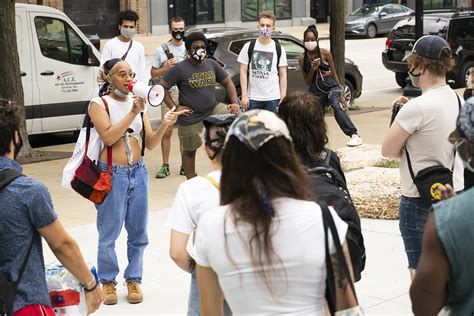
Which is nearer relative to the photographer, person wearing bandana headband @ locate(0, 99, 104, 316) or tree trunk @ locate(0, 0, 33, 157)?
person wearing bandana headband @ locate(0, 99, 104, 316)

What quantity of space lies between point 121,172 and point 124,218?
0.39 meters

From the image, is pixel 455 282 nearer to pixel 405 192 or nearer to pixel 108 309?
pixel 405 192

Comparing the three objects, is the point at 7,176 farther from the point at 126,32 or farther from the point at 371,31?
the point at 371,31

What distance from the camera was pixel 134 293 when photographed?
6.61 m

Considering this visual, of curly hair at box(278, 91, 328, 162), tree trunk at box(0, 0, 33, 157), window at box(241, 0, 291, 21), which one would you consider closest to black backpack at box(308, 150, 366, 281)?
curly hair at box(278, 91, 328, 162)

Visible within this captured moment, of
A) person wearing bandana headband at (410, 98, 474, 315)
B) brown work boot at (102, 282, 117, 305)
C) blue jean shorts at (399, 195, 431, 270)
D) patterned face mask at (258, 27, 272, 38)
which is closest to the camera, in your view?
person wearing bandana headband at (410, 98, 474, 315)

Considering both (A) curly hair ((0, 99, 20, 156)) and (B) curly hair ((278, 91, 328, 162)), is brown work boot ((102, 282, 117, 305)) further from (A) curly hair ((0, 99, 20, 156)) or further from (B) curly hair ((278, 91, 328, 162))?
(A) curly hair ((0, 99, 20, 156))

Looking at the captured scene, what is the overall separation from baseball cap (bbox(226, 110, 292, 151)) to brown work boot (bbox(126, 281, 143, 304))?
3.71 m

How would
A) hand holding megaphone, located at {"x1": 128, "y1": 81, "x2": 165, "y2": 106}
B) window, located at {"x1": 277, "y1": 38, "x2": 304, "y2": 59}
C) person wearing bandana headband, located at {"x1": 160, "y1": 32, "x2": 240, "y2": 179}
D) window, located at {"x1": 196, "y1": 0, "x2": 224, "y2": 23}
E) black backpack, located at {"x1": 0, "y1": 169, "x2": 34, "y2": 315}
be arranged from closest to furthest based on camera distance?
1. black backpack, located at {"x1": 0, "y1": 169, "x2": 34, "y2": 315}
2. hand holding megaphone, located at {"x1": 128, "y1": 81, "x2": 165, "y2": 106}
3. person wearing bandana headband, located at {"x1": 160, "y1": 32, "x2": 240, "y2": 179}
4. window, located at {"x1": 277, "y1": 38, "x2": 304, "y2": 59}
5. window, located at {"x1": 196, "y1": 0, "x2": 224, "y2": 23}

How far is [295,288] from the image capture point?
3.04 m

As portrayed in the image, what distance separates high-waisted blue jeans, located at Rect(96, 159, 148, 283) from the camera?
639cm

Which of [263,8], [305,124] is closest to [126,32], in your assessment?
[305,124]

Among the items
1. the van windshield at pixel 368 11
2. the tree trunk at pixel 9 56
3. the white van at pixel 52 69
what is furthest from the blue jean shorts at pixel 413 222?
the van windshield at pixel 368 11

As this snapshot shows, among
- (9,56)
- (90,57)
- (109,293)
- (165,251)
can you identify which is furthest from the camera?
(90,57)
